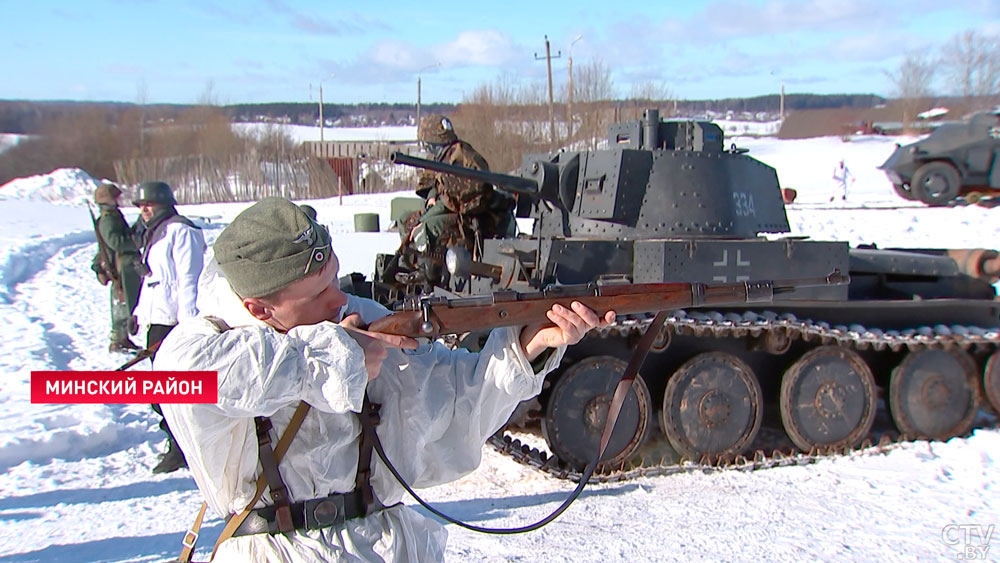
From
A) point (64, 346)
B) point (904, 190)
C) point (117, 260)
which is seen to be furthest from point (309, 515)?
point (904, 190)

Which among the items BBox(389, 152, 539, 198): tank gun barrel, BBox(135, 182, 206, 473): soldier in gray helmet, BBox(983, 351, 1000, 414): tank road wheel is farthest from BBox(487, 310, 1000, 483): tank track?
BBox(135, 182, 206, 473): soldier in gray helmet

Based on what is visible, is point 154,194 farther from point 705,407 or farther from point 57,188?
point 57,188

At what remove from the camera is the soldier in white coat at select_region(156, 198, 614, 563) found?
1854 millimetres

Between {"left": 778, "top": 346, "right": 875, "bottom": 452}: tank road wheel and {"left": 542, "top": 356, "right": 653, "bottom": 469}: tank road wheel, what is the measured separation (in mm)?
1270

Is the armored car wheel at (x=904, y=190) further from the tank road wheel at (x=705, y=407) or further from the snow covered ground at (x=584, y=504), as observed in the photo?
the tank road wheel at (x=705, y=407)

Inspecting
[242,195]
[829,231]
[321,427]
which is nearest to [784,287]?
[321,427]

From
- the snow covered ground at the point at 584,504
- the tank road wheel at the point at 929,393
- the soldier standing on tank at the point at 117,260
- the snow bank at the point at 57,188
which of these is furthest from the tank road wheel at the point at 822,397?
the snow bank at the point at 57,188

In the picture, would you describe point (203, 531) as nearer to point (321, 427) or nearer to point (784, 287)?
point (321, 427)

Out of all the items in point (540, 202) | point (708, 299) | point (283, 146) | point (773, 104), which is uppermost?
point (773, 104)

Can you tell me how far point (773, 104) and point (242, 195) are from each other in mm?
91926

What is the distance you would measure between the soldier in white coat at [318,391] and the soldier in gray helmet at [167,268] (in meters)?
3.74

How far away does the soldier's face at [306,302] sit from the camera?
2.06 meters

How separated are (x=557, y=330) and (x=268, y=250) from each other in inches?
32.9

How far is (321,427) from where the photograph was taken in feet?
6.74
